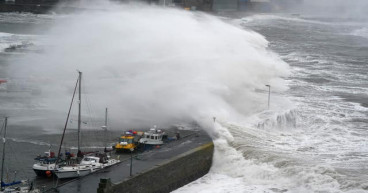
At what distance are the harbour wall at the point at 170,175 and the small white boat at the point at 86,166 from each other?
140cm

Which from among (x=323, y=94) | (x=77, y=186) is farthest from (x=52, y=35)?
(x=77, y=186)

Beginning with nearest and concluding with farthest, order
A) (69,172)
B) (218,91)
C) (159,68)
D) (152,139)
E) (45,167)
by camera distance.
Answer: (69,172) → (45,167) → (152,139) → (218,91) → (159,68)

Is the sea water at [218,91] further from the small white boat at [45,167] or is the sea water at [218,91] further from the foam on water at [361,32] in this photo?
the foam on water at [361,32]

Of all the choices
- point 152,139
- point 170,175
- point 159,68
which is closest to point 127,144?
point 152,139

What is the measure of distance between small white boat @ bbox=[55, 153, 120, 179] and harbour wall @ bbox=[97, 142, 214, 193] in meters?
1.40

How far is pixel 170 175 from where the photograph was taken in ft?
63.6

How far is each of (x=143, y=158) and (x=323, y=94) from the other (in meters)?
18.0

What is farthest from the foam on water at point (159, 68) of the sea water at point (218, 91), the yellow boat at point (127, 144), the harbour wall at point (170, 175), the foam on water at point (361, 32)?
the foam on water at point (361, 32)

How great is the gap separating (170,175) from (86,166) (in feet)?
8.33

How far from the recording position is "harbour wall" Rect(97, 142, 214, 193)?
57.0ft

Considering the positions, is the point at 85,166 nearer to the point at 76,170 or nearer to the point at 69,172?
the point at 76,170

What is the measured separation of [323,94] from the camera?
35469 millimetres

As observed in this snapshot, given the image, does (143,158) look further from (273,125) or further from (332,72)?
(332,72)

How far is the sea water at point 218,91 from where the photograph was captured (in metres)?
21.1
